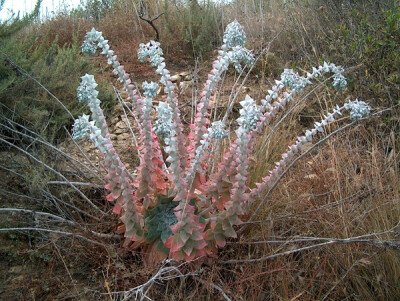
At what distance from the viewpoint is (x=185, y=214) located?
1.78 m

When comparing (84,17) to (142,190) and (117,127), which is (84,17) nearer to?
(117,127)

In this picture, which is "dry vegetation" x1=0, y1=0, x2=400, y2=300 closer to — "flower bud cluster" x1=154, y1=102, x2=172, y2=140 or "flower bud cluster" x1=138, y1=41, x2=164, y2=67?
"flower bud cluster" x1=154, y1=102, x2=172, y2=140

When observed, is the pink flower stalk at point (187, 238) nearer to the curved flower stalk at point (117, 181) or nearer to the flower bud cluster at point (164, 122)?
the curved flower stalk at point (117, 181)

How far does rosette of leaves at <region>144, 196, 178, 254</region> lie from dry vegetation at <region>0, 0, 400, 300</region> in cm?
16

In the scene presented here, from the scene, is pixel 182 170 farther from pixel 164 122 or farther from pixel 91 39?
pixel 91 39

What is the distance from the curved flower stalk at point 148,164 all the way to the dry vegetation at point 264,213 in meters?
0.40

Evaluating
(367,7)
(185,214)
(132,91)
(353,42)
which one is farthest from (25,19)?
(367,7)

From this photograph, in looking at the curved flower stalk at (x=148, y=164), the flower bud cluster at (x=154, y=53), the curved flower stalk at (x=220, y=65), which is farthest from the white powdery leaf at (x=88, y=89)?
the curved flower stalk at (x=220, y=65)

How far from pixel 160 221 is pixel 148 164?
372 millimetres

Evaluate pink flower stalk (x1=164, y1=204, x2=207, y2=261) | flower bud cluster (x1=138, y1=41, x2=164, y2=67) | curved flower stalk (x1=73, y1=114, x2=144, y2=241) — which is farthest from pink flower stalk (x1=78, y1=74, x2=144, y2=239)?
flower bud cluster (x1=138, y1=41, x2=164, y2=67)

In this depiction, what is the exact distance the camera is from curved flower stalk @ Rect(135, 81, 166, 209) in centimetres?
170

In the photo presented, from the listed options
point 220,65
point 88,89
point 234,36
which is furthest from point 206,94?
point 88,89

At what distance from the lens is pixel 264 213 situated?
7.94ft

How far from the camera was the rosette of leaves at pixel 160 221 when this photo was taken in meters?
2.00
